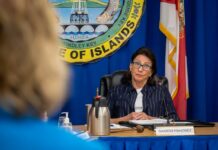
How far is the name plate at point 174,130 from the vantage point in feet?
9.57

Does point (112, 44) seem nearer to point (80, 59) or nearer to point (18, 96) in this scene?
point (80, 59)

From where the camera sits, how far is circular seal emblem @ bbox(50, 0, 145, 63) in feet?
15.3

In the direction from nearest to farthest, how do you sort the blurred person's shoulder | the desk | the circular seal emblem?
the blurred person's shoulder
the desk
the circular seal emblem

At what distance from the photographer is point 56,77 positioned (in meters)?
0.60

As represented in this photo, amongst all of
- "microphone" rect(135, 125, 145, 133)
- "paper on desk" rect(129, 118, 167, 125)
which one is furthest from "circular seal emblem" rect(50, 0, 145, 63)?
"microphone" rect(135, 125, 145, 133)

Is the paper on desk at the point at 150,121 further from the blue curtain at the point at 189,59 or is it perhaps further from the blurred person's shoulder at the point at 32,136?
the blurred person's shoulder at the point at 32,136

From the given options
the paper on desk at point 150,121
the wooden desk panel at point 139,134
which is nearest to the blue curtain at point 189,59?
the paper on desk at point 150,121

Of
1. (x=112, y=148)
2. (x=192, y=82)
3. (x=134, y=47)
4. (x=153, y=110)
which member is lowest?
(x=112, y=148)

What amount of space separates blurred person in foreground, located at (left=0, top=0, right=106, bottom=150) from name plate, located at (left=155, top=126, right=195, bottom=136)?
237 centimetres

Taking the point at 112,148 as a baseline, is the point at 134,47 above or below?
above

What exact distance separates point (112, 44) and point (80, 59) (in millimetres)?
377

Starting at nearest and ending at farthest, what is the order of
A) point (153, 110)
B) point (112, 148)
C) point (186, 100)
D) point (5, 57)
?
point (5, 57)
point (112, 148)
point (153, 110)
point (186, 100)

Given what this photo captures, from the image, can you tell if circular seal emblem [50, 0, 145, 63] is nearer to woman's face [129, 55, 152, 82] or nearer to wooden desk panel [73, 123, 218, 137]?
woman's face [129, 55, 152, 82]

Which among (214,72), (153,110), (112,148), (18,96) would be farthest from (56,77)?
(214,72)
